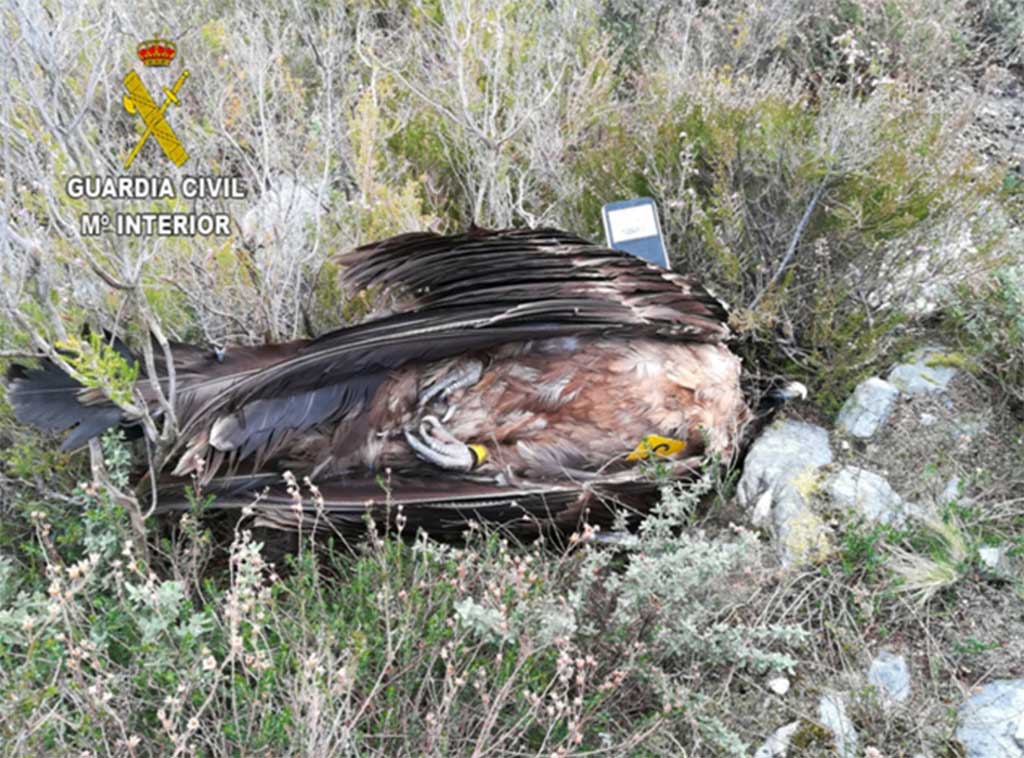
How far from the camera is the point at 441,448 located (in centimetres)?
294

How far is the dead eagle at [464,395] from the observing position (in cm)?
277

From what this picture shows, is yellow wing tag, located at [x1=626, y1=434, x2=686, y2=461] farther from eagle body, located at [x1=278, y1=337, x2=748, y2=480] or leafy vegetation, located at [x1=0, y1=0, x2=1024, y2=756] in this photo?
leafy vegetation, located at [x1=0, y1=0, x2=1024, y2=756]

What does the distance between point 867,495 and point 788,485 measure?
288 millimetres

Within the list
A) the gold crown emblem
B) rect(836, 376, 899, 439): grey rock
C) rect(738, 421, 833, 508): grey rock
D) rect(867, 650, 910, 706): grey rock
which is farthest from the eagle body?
the gold crown emblem

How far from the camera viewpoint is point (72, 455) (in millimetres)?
3135

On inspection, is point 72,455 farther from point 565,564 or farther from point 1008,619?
point 1008,619

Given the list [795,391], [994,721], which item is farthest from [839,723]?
[795,391]

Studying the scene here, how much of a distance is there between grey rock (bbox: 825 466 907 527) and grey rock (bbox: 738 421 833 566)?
0.30 ft

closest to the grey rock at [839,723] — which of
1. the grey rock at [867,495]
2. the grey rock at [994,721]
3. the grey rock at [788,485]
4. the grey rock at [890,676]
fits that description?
the grey rock at [890,676]

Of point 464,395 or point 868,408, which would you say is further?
point 868,408

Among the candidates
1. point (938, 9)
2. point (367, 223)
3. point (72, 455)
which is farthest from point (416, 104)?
point (938, 9)

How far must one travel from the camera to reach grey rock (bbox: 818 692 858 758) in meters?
2.42

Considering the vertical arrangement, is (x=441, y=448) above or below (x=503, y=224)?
below

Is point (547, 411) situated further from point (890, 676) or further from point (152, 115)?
point (152, 115)
